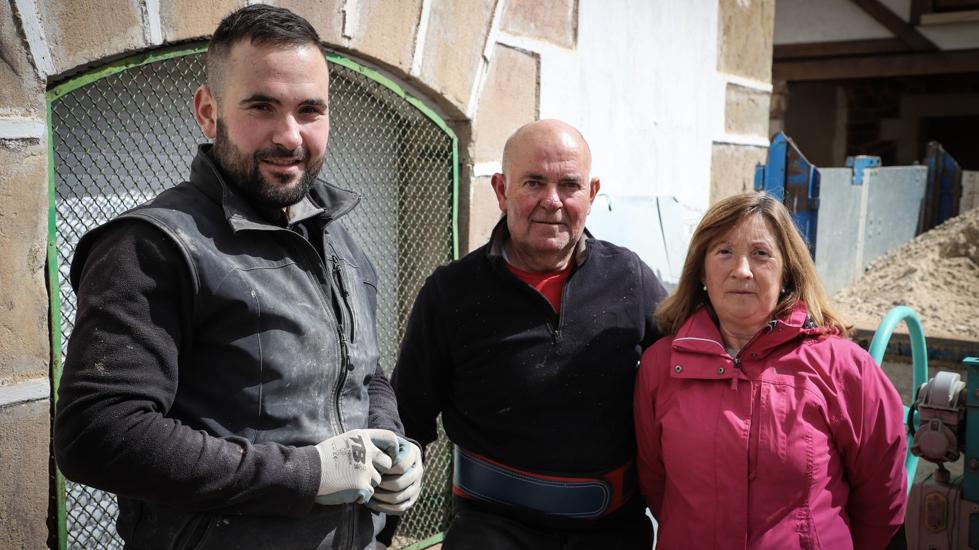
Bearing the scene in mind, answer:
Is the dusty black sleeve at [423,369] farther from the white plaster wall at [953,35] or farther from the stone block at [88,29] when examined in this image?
the white plaster wall at [953,35]

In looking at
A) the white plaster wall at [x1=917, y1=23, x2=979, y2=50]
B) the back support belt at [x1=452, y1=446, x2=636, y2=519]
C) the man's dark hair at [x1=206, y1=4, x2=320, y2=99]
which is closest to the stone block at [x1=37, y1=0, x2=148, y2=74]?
the man's dark hair at [x1=206, y1=4, x2=320, y2=99]

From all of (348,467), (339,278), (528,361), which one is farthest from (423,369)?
(348,467)

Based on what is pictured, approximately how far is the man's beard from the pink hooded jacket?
40.7 inches

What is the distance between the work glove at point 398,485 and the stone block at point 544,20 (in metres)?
2.23

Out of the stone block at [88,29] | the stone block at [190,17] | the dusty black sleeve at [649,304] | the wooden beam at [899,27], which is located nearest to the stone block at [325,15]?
the stone block at [190,17]

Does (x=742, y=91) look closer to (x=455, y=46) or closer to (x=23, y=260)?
(x=455, y=46)

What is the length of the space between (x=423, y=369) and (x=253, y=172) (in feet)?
2.91

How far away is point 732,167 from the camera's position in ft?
16.8

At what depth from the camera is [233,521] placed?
4.63ft

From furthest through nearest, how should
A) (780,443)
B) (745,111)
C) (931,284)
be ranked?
(931,284) < (745,111) < (780,443)

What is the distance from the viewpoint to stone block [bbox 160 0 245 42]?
2.29 metres

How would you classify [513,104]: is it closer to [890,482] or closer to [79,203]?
[79,203]

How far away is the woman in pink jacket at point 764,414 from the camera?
6.29 ft

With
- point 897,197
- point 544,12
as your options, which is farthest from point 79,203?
point 897,197
